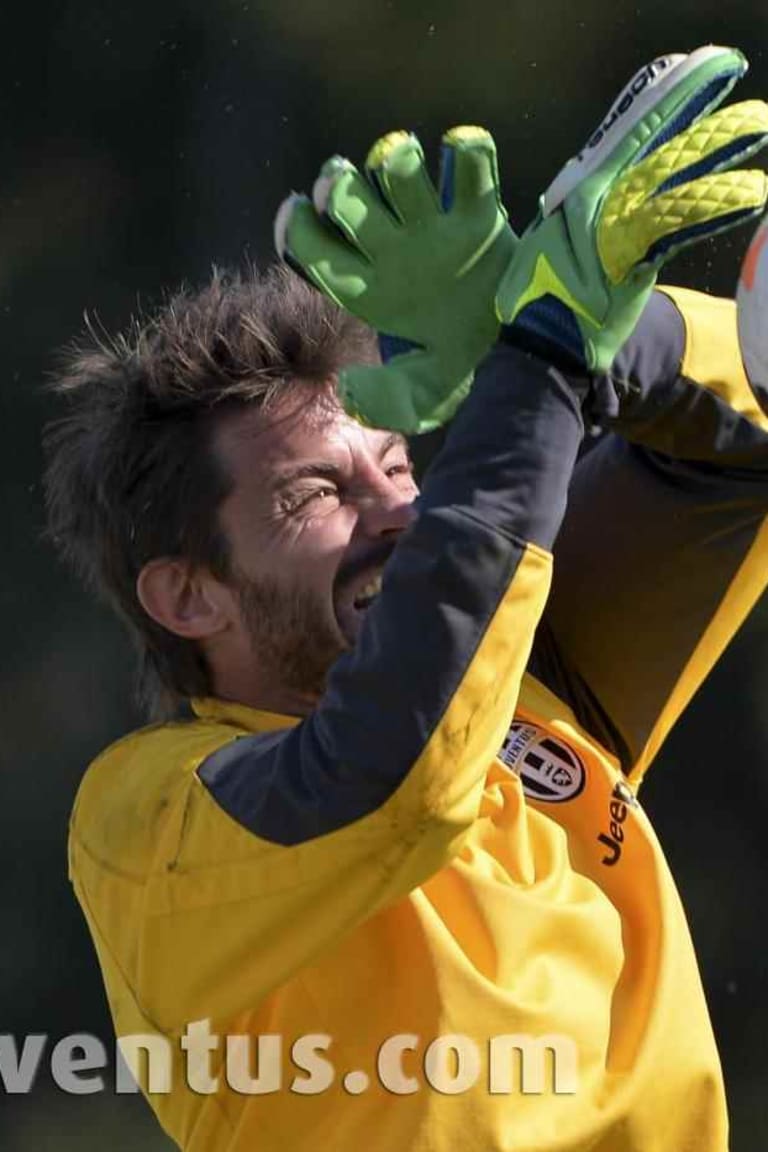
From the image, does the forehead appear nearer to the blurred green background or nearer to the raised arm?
the raised arm

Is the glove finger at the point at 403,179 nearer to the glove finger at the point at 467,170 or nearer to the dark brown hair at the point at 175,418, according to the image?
the glove finger at the point at 467,170

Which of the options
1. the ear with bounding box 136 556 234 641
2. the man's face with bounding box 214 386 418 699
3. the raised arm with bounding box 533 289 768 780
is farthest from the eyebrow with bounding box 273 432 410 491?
the raised arm with bounding box 533 289 768 780

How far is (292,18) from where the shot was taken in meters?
3.75

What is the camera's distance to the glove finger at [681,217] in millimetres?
1512

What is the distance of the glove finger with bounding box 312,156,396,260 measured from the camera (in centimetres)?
166

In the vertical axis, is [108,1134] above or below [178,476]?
below

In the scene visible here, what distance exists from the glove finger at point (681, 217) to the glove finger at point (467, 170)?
0.14 m

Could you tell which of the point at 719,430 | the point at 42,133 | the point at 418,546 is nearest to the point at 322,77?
the point at 42,133

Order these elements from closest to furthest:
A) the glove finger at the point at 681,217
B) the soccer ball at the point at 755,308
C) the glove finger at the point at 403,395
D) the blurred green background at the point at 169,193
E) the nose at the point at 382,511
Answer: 1. the glove finger at the point at 681,217
2. the glove finger at the point at 403,395
3. the soccer ball at the point at 755,308
4. the nose at the point at 382,511
5. the blurred green background at the point at 169,193

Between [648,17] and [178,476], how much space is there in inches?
80.0

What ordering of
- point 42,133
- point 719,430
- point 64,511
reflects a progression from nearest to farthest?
point 719,430, point 64,511, point 42,133

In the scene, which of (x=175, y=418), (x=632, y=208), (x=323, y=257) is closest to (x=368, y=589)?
(x=175, y=418)

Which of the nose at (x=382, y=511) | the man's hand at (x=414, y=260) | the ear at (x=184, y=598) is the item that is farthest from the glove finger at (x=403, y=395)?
the ear at (x=184, y=598)

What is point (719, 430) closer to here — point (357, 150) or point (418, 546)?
point (418, 546)
